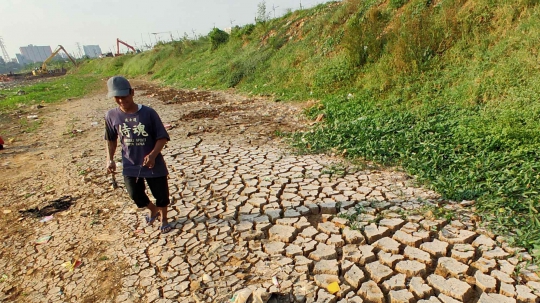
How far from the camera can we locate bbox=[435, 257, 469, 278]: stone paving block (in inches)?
85.4

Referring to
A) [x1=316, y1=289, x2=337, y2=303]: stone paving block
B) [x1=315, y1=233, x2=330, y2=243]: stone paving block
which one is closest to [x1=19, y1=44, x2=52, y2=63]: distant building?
[x1=315, y1=233, x2=330, y2=243]: stone paving block

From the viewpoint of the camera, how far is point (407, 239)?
8.29 feet

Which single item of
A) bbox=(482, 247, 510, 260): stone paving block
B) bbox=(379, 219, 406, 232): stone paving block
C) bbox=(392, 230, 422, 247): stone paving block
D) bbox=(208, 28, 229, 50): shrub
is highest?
bbox=(208, 28, 229, 50): shrub

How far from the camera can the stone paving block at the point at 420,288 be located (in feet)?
6.68

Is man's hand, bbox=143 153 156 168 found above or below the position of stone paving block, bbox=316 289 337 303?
above

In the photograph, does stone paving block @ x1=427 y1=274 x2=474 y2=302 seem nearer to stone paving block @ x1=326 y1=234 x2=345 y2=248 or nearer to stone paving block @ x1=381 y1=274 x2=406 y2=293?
stone paving block @ x1=381 y1=274 x2=406 y2=293

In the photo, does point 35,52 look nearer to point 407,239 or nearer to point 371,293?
point 407,239

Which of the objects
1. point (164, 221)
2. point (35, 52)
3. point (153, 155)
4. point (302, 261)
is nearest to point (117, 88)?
point (153, 155)

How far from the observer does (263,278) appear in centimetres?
229

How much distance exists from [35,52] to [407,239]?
227 m

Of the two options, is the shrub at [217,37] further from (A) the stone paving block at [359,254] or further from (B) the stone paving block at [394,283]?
(B) the stone paving block at [394,283]

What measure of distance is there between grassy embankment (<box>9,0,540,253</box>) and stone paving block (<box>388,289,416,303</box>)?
96cm

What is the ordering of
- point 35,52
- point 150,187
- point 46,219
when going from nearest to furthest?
point 150,187, point 46,219, point 35,52

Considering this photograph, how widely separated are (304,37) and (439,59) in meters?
6.13
